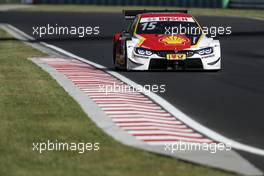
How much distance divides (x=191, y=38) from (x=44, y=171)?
1090 centimetres

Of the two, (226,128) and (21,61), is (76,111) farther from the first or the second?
(21,61)

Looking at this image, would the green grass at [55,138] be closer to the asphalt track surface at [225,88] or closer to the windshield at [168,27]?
the asphalt track surface at [225,88]

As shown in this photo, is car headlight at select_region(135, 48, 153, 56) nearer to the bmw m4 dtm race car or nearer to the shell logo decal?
the bmw m4 dtm race car

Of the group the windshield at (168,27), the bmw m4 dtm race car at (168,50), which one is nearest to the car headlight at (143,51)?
the bmw m4 dtm race car at (168,50)

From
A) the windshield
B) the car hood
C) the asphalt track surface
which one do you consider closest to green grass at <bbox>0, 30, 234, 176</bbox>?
the asphalt track surface

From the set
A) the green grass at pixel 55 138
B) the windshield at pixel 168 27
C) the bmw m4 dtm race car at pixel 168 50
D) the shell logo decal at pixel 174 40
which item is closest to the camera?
the green grass at pixel 55 138

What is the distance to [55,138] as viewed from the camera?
10164 mm

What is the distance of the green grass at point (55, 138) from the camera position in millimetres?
8445

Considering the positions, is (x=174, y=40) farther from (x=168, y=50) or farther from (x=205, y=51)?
(x=205, y=51)

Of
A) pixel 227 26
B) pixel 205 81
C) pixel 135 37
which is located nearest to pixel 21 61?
pixel 135 37

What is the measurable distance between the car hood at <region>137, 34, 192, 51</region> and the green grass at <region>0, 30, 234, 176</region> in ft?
11.4

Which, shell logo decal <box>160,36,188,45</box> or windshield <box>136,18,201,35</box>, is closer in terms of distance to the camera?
shell logo decal <box>160,36,188,45</box>

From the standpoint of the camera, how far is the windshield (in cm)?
1952

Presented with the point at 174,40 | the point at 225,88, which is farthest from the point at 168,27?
the point at 225,88
